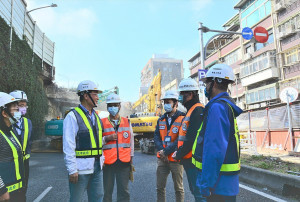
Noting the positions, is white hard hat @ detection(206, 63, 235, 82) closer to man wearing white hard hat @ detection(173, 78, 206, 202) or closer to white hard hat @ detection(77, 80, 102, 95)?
man wearing white hard hat @ detection(173, 78, 206, 202)

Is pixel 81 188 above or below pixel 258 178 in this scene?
above

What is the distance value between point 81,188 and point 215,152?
6.10 ft

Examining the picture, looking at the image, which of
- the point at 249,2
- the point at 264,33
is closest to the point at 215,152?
the point at 264,33

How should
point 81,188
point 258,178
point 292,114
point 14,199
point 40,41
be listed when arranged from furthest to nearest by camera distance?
point 40,41, point 292,114, point 258,178, point 81,188, point 14,199

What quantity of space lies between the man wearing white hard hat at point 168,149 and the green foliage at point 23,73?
1050cm

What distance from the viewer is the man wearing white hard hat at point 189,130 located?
11.0ft

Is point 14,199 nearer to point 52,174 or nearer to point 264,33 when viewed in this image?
point 52,174

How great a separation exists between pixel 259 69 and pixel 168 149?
28483 millimetres

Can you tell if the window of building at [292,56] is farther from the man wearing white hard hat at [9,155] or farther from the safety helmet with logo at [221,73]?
the man wearing white hard hat at [9,155]

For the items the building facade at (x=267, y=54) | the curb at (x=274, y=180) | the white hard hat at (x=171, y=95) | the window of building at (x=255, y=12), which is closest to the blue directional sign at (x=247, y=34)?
the curb at (x=274, y=180)

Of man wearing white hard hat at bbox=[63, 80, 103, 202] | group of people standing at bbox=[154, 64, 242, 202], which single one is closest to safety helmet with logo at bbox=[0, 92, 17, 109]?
man wearing white hard hat at bbox=[63, 80, 103, 202]

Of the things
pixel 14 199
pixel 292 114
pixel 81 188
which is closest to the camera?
pixel 14 199

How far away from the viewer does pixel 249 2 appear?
31.3m

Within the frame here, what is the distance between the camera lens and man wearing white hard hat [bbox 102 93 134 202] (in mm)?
3693
